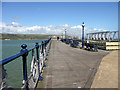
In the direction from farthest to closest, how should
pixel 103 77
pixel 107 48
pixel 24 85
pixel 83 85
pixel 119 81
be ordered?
pixel 107 48, pixel 103 77, pixel 119 81, pixel 83 85, pixel 24 85

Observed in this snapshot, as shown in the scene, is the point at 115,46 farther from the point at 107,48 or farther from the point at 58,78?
the point at 58,78

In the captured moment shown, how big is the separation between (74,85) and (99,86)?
83 centimetres

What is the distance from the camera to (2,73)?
186 centimetres

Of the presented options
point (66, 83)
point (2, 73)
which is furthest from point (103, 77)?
point (2, 73)

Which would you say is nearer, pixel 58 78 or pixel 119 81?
pixel 119 81

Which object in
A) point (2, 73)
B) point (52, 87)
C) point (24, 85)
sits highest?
point (2, 73)

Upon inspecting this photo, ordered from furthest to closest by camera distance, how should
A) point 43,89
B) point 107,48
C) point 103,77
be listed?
point 107,48 < point 103,77 < point 43,89

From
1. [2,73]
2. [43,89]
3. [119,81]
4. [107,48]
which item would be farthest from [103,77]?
[107,48]

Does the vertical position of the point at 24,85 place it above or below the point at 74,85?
above

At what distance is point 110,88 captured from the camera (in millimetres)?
4121

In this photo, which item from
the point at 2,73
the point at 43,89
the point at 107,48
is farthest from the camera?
the point at 107,48

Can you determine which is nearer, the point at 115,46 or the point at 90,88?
the point at 90,88

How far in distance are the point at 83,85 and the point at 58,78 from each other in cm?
115

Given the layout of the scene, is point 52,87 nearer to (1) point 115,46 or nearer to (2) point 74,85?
(2) point 74,85
